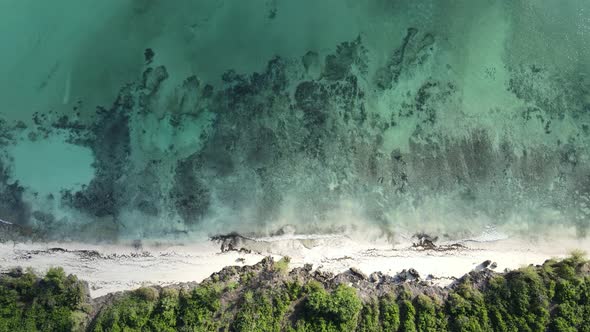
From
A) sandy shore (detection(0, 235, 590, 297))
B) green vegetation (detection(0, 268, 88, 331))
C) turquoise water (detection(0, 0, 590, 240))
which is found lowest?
green vegetation (detection(0, 268, 88, 331))

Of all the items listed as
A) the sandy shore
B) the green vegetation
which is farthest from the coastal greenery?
the sandy shore

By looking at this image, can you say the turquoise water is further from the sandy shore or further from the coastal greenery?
the coastal greenery

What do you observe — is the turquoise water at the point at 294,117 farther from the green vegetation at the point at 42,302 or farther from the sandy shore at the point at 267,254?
the green vegetation at the point at 42,302

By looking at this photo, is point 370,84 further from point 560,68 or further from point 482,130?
point 560,68

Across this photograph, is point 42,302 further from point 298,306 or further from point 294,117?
point 294,117

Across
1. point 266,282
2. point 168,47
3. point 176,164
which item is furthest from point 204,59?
point 266,282

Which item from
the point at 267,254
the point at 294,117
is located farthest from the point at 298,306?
the point at 294,117
